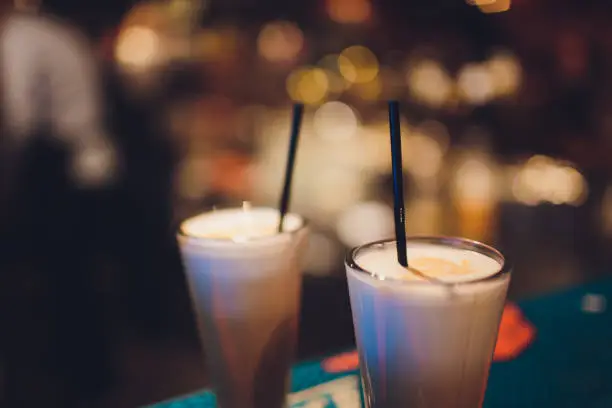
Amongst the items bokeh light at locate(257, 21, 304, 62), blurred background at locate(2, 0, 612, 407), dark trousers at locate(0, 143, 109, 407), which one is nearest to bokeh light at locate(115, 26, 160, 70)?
blurred background at locate(2, 0, 612, 407)

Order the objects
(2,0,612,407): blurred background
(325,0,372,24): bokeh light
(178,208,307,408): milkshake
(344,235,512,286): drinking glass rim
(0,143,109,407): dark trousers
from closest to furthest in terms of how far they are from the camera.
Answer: (344,235,512,286): drinking glass rim, (178,208,307,408): milkshake, (0,143,109,407): dark trousers, (2,0,612,407): blurred background, (325,0,372,24): bokeh light

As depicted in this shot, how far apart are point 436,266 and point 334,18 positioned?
3.63 m

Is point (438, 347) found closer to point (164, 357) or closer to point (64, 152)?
point (164, 357)

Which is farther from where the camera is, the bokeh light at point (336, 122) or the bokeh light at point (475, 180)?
the bokeh light at point (336, 122)

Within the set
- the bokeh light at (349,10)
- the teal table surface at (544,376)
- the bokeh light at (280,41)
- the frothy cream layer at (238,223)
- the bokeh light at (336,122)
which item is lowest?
the teal table surface at (544,376)

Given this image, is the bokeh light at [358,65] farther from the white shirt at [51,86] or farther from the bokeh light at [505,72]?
the white shirt at [51,86]

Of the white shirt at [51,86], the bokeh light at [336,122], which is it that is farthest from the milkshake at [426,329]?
the bokeh light at [336,122]

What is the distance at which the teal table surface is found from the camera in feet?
3.31

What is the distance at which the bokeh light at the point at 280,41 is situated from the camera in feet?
14.8

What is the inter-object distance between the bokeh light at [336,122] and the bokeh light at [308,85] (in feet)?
0.45

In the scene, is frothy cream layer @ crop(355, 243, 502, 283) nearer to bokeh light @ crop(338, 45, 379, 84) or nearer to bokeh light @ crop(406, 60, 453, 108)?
bokeh light @ crop(406, 60, 453, 108)

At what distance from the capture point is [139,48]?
493 centimetres

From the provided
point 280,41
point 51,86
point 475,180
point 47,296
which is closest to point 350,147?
point 475,180

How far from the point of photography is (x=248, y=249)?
0.92 metres
